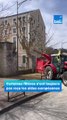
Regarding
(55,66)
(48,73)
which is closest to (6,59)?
(48,73)

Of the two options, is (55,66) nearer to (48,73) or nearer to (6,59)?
(48,73)

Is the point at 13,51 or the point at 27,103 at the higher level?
the point at 13,51

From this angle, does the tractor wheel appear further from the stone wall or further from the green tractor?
the stone wall

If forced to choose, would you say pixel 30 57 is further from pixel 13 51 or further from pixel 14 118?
pixel 14 118

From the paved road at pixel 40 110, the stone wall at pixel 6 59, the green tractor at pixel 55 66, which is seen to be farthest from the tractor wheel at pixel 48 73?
the paved road at pixel 40 110

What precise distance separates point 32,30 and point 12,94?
89.2 ft

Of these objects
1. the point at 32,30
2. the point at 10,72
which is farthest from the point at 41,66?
the point at 32,30

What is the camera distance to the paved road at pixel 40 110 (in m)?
7.61

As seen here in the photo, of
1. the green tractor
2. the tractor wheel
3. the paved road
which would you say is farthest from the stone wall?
the paved road

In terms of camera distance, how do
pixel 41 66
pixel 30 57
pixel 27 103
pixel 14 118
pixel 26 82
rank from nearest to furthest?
1. pixel 14 118
2. pixel 26 82
3. pixel 27 103
4. pixel 41 66
5. pixel 30 57

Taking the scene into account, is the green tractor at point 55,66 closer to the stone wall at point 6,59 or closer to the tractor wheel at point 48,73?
the tractor wheel at point 48,73

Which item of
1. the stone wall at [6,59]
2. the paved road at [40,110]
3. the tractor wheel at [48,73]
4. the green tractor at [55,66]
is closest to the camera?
the paved road at [40,110]

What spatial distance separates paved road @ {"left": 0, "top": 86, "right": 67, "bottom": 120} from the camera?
7.61 metres

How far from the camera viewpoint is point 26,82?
905 centimetres
